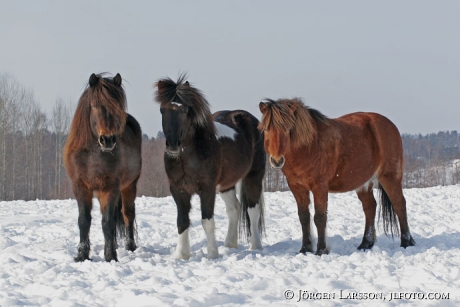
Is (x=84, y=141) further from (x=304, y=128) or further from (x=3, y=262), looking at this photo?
(x=304, y=128)

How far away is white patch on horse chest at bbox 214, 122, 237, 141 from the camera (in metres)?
6.66

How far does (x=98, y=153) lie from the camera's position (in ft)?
18.5

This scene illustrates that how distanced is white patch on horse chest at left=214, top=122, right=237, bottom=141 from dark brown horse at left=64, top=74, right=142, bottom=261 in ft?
4.51

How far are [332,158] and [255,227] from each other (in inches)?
62.5

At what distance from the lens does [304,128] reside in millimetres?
6105

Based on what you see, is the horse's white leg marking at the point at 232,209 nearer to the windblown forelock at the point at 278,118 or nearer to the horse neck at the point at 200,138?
the horse neck at the point at 200,138

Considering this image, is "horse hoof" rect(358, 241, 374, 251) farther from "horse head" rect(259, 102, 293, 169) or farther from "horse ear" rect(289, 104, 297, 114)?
"horse ear" rect(289, 104, 297, 114)

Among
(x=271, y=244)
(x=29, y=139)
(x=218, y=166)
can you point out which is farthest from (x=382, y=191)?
(x=29, y=139)

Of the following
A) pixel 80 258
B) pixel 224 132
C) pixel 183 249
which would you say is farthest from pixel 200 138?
pixel 80 258

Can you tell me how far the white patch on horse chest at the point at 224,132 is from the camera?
666 centimetres

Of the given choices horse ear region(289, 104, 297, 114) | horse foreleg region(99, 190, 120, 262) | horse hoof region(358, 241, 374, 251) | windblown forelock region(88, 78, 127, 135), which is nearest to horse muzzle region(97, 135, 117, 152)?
windblown forelock region(88, 78, 127, 135)

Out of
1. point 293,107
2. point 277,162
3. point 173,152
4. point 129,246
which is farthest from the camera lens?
point 129,246

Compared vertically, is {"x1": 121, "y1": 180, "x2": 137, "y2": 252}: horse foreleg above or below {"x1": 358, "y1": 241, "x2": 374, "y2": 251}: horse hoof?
above

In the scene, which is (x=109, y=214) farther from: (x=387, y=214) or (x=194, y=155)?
(x=387, y=214)
